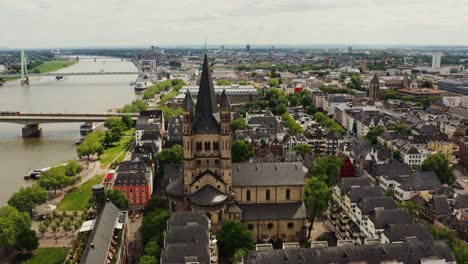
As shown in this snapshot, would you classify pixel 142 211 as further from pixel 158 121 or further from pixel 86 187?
pixel 158 121

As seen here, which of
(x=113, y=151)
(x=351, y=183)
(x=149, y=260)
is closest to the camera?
(x=149, y=260)

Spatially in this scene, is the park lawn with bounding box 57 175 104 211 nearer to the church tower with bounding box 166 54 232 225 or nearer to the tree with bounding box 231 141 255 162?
the church tower with bounding box 166 54 232 225

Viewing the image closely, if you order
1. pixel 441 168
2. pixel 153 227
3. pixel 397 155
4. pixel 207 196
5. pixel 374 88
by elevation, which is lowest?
pixel 153 227

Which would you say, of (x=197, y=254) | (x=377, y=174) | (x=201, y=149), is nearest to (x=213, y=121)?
(x=201, y=149)

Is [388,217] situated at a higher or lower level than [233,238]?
higher

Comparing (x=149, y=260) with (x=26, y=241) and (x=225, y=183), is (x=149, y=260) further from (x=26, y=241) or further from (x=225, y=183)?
(x=26, y=241)

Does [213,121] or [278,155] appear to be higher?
[213,121]

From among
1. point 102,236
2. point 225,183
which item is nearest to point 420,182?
point 225,183
